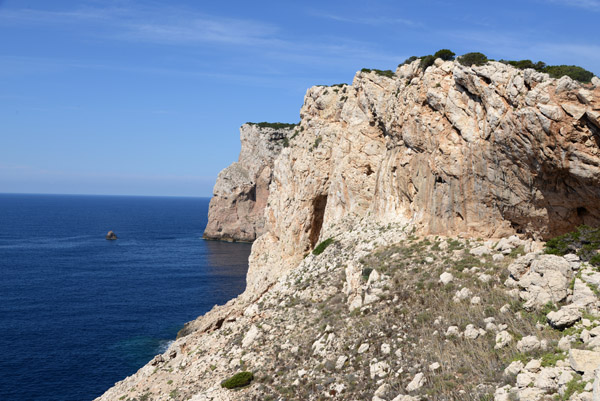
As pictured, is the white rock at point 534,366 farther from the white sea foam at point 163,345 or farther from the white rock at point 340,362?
the white sea foam at point 163,345

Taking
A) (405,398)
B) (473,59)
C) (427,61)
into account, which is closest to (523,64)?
(473,59)

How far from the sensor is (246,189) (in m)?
153

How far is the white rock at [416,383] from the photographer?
1975cm

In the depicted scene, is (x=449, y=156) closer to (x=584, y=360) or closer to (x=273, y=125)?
(x=584, y=360)

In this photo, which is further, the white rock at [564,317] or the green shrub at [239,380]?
the green shrub at [239,380]

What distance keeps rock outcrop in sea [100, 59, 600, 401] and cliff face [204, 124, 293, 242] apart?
104433mm

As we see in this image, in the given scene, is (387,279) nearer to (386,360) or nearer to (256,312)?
(386,360)

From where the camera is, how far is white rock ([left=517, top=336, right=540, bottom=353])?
61.1 feet

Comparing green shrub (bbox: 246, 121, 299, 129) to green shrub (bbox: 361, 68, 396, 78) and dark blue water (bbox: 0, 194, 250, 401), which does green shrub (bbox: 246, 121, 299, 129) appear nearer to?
dark blue water (bbox: 0, 194, 250, 401)

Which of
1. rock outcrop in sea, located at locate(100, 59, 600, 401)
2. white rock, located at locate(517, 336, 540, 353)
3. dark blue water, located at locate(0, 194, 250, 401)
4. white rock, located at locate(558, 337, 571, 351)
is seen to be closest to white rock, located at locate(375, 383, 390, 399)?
rock outcrop in sea, located at locate(100, 59, 600, 401)

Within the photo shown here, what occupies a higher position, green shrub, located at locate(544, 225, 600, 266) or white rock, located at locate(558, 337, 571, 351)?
green shrub, located at locate(544, 225, 600, 266)

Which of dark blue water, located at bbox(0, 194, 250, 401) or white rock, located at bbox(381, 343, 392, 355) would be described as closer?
white rock, located at bbox(381, 343, 392, 355)

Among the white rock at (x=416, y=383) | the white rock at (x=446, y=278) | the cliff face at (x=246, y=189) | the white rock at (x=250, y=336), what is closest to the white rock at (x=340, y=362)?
the white rock at (x=416, y=383)

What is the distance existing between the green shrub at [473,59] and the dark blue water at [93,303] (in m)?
44.3
